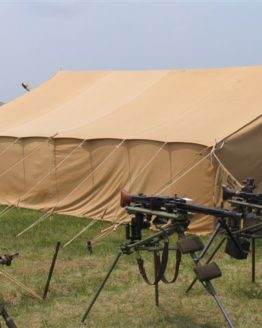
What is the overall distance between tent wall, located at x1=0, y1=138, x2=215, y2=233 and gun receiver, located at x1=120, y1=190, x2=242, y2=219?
4.55 meters

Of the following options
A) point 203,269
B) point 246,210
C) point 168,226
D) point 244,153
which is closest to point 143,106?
point 244,153

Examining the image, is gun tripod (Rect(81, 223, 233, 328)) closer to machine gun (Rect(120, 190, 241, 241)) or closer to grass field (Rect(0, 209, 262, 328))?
machine gun (Rect(120, 190, 241, 241))

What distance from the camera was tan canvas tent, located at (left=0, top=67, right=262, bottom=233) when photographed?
9.65 m

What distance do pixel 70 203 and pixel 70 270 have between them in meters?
3.94

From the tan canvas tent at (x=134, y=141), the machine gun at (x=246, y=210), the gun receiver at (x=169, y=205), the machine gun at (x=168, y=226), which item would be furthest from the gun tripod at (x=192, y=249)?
the tan canvas tent at (x=134, y=141)

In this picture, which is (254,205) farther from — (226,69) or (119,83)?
(119,83)

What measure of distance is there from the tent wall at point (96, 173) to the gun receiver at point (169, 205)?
14.9 feet

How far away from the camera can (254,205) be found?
5.39 m

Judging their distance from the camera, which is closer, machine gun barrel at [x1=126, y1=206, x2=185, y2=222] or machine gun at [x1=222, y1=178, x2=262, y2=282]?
machine gun barrel at [x1=126, y1=206, x2=185, y2=222]

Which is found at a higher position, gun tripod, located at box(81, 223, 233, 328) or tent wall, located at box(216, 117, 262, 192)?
tent wall, located at box(216, 117, 262, 192)

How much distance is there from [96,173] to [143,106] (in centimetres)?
177

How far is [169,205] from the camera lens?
4781mm

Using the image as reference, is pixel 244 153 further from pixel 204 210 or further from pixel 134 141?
pixel 204 210

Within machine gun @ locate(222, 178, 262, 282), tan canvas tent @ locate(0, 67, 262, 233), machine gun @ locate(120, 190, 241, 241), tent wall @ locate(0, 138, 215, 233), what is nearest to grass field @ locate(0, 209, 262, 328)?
machine gun @ locate(222, 178, 262, 282)
